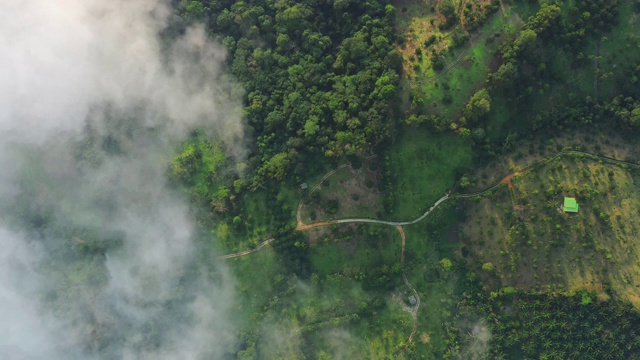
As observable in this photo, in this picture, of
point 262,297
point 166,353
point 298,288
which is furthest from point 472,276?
point 166,353

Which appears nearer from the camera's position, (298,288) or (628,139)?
(628,139)

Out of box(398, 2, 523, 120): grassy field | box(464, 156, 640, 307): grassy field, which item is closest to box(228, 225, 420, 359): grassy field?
box(464, 156, 640, 307): grassy field

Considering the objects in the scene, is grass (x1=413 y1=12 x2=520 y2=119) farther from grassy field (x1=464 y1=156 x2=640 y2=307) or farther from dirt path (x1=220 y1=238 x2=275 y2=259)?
dirt path (x1=220 y1=238 x2=275 y2=259)

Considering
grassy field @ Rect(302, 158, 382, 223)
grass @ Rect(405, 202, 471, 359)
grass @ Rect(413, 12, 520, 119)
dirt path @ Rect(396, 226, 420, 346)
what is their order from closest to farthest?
grass @ Rect(413, 12, 520, 119), grass @ Rect(405, 202, 471, 359), dirt path @ Rect(396, 226, 420, 346), grassy field @ Rect(302, 158, 382, 223)

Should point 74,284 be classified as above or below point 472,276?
above

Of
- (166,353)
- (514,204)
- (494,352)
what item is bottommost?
(494,352)

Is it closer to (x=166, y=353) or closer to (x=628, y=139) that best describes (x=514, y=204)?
(x=628, y=139)
